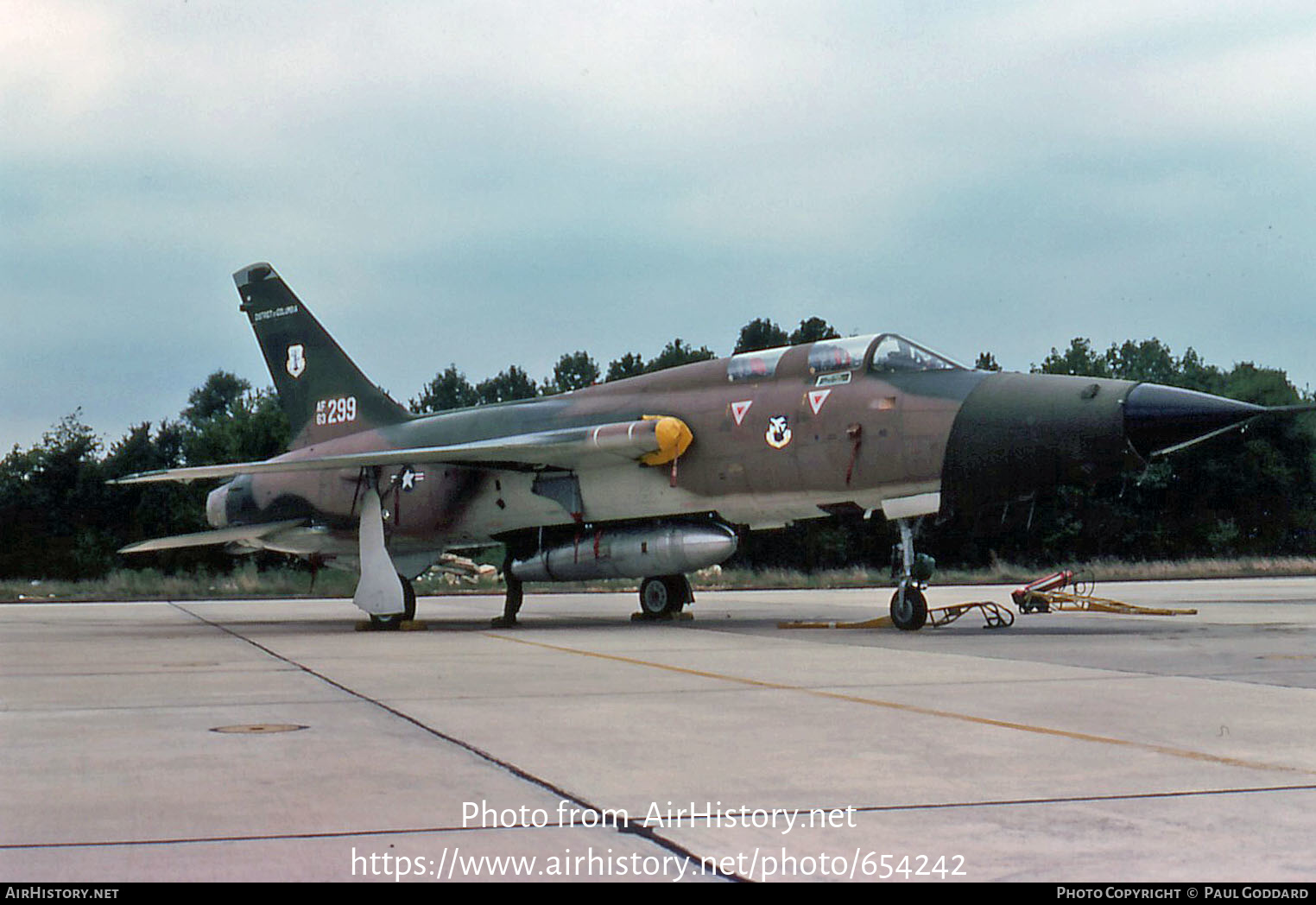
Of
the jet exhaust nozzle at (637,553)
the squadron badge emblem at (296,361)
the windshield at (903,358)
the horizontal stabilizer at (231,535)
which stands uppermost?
the squadron badge emblem at (296,361)

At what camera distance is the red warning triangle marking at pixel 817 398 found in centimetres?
1350

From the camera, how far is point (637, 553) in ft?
49.2

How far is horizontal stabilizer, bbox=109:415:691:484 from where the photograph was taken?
14.4 metres

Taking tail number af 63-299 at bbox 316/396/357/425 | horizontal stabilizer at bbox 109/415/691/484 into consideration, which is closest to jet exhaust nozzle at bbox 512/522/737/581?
horizontal stabilizer at bbox 109/415/691/484

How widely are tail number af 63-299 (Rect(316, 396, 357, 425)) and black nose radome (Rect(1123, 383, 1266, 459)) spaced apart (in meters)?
11.2

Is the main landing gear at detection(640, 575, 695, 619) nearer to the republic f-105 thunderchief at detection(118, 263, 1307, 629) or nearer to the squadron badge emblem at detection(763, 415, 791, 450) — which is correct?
the republic f-105 thunderchief at detection(118, 263, 1307, 629)

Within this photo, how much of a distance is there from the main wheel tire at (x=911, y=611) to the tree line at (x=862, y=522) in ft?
98.4

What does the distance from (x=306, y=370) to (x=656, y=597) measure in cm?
645

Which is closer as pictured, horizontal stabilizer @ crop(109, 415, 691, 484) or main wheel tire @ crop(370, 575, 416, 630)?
horizontal stabilizer @ crop(109, 415, 691, 484)

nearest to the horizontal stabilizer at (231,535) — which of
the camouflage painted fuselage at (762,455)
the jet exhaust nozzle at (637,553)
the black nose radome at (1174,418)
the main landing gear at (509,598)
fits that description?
the camouflage painted fuselage at (762,455)

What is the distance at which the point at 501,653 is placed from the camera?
11.0 metres

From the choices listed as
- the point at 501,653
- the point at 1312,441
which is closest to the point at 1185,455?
the point at 1312,441

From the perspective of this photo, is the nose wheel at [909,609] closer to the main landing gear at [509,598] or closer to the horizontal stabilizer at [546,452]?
the horizontal stabilizer at [546,452]

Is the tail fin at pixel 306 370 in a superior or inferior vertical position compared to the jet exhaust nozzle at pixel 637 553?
superior
